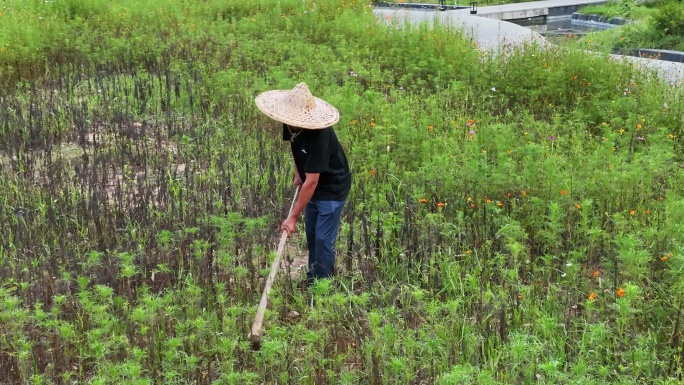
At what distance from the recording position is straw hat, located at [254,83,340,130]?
4.41 m

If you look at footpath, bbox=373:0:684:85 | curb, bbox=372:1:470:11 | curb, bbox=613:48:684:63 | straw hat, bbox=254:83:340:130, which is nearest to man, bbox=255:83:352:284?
straw hat, bbox=254:83:340:130

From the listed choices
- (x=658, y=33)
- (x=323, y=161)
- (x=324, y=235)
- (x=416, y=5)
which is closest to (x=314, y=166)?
(x=323, y=161)

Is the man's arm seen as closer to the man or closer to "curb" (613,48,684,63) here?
the man

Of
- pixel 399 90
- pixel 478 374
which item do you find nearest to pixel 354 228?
pixel 478 374

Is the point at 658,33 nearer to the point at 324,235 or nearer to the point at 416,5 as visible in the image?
the point at 416,5

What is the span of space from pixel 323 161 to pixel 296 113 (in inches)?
12.6

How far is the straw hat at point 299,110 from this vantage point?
441 cm

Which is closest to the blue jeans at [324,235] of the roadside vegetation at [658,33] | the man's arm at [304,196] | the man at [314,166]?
the man at [314,166]

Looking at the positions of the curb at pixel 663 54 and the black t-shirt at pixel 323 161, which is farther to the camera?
the curb at pixel 663 54

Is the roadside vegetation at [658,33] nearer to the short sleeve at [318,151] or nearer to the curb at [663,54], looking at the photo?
the curb at [663,54]

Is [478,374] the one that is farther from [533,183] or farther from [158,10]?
[158,10]

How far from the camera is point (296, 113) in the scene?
4.48 metres

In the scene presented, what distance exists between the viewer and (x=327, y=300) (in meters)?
4.29

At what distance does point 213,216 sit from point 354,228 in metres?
1.00
